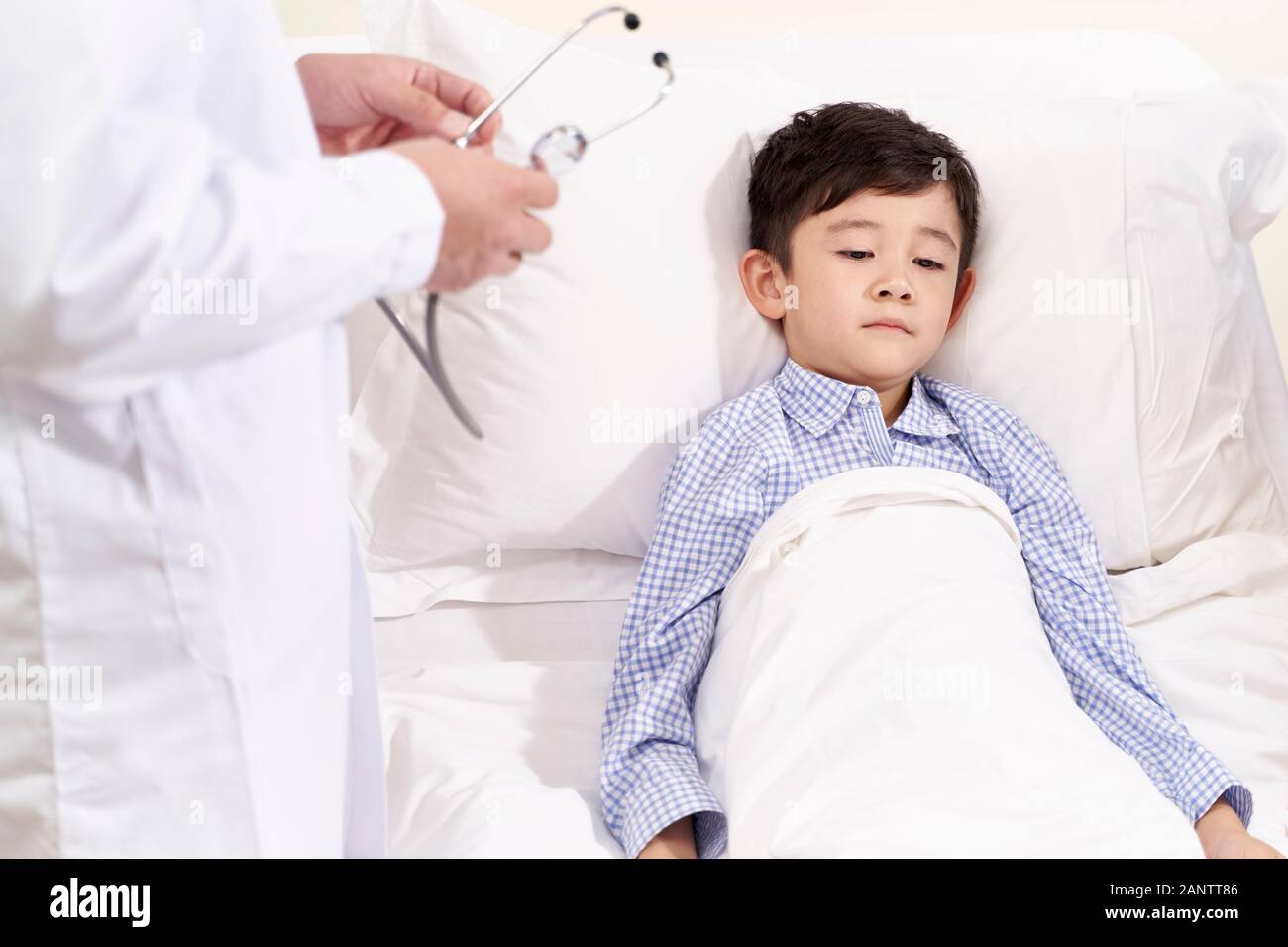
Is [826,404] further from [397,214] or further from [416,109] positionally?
[397,214]

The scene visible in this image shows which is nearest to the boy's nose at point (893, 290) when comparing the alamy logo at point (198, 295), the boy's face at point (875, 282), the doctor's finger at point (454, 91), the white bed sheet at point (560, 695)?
the boy's face at point (875, 282)

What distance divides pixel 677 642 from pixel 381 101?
0.64m

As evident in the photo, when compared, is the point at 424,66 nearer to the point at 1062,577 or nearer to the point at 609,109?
the point at 609,109

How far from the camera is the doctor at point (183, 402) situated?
603mm

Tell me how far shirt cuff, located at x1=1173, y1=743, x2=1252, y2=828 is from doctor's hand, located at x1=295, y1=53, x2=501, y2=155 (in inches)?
35.1

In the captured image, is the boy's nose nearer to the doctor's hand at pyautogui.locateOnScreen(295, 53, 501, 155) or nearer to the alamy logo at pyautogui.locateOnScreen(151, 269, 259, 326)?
the doctor's hand at pyautogui.locateOnScreen(295, 53, 501, 155)

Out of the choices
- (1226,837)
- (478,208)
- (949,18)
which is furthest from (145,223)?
(949,18)

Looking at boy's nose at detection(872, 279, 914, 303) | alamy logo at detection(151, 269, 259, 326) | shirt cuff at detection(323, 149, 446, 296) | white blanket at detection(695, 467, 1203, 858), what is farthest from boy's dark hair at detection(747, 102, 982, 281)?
alamy logo at detection(151, 269, 259, 326)

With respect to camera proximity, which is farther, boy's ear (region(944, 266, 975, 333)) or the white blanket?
→ boy's ear (region(944, 266, 975, 333))

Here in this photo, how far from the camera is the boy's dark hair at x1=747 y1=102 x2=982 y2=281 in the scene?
1455 millimetres

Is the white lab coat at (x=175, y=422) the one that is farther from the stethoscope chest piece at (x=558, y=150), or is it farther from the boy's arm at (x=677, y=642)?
the boy's arm at (x=677, y=642)

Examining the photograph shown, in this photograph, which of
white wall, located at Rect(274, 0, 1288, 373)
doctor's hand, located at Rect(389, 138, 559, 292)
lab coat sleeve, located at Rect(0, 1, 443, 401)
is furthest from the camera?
white wall, located at Rect(274, 0, 1288, 373)

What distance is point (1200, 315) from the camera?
1.53 metres
